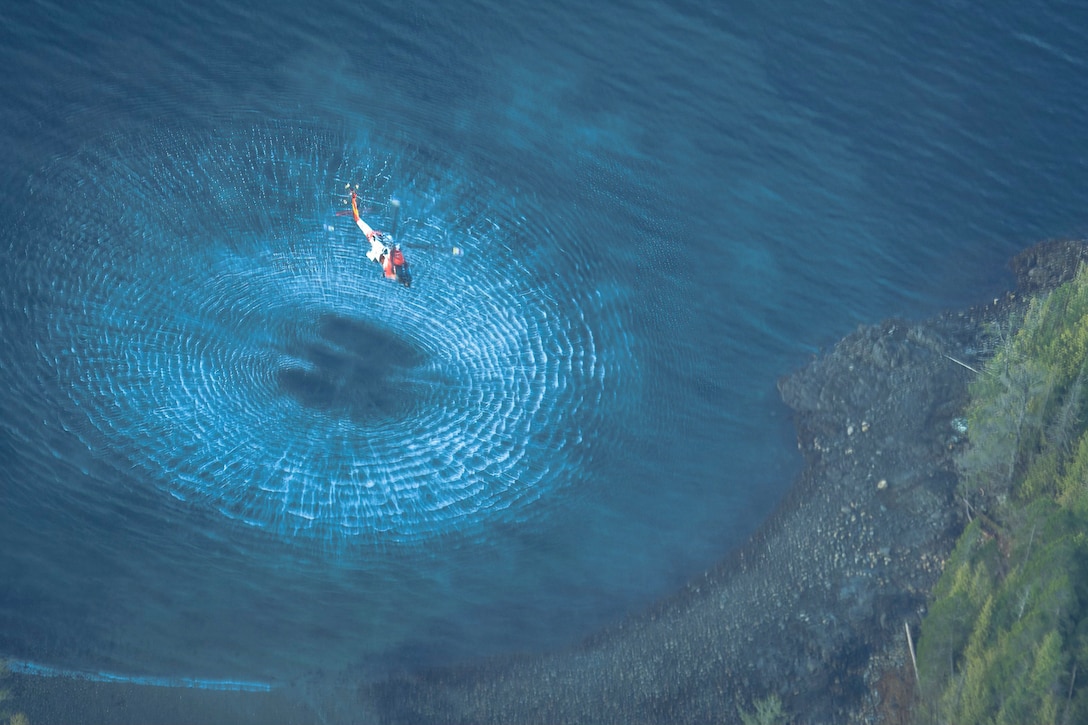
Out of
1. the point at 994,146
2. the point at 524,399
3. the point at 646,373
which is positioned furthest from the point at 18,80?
the point at 994,146

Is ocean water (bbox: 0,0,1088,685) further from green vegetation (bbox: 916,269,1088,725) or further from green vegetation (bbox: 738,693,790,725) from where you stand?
green vegetation (bbox: 916,269,1088,725)

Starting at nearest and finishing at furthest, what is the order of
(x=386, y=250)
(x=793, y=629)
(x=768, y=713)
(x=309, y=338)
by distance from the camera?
(x=768, y=713)
(x=793, y=629)
(x=386, y=250)
(x=309, y=338)

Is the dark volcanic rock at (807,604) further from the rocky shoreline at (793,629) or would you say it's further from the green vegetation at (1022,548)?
the green vegetation at (1022,548)

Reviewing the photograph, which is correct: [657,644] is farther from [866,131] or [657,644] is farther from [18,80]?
[18,80]

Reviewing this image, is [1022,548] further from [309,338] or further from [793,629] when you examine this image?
[309,338]

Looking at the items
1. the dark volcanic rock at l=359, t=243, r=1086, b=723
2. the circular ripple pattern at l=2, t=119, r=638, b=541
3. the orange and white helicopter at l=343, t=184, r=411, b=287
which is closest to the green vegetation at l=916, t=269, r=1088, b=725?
the dark volcanic rock at l=359, t=243, r=1086, b=723

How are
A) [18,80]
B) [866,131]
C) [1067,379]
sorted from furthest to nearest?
[866,131], [18,80], [1067,379]

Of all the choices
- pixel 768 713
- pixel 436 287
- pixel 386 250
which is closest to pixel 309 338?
pixel 386 250

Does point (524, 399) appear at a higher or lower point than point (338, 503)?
higher
